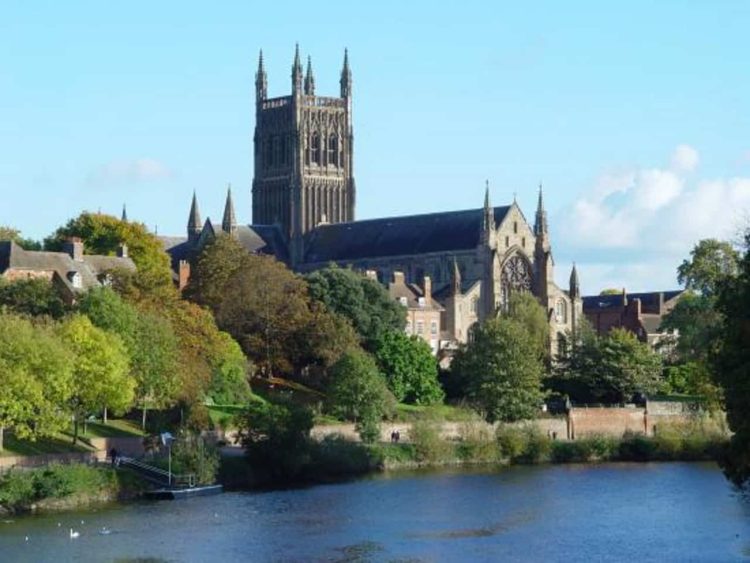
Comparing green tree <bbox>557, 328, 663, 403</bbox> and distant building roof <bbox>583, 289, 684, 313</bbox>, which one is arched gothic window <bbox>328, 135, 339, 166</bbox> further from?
green tree <bbox>557, 328, 663, 403</bbox>

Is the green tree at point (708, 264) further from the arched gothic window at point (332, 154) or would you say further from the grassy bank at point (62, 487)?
the arched gothic window at point (332, 154)

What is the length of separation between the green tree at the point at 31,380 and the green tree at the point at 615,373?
49.6m

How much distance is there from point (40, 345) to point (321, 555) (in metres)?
21.9

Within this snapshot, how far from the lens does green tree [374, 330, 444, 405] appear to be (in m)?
109

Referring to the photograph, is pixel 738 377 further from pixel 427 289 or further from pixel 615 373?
pixel 427 289

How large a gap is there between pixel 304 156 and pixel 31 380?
9922 centimetres

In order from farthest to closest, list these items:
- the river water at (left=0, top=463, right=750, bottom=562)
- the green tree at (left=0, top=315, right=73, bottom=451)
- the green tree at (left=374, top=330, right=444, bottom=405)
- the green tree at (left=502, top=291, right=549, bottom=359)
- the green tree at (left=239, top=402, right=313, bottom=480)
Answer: the green tree at (left=502, top=291, right=549, bottom=359) < the green tree at (left=374, top=330, right=444, bottom=405) < the green tree at (left=239, top=402, right=313, bottom=480) < the green tree at (left=0, top=315, right=73, bottom=451) < the river water at (left=0, top=463, right=750, bottom=562)

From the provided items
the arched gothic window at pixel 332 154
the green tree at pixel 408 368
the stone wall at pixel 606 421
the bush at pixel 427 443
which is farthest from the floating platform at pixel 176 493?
the arched gothic window at pixel 332 154

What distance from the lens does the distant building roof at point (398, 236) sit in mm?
146250

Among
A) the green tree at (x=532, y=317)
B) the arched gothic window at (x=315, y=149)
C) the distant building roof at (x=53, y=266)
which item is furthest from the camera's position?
the arched gothic window at (x=315, y=149)

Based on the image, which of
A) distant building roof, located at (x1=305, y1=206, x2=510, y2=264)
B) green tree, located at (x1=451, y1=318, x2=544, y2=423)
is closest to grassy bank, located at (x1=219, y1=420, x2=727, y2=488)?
green tree, located at (x1=451, y1=318, x2=544, y2=423)

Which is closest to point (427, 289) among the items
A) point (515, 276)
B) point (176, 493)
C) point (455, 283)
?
point (455, 283)

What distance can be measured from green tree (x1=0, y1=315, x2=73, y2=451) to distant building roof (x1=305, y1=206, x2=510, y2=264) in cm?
7268

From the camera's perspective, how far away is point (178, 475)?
7669cm
